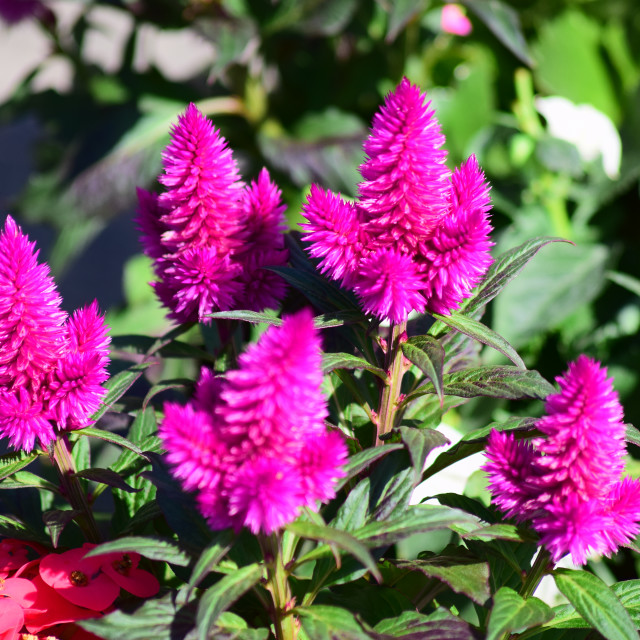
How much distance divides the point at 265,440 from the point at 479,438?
0.24m

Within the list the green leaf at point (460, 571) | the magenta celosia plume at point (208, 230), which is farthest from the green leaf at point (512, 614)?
the magenta celosia plume at point (208, 230)

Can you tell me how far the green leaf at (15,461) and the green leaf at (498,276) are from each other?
372 mm

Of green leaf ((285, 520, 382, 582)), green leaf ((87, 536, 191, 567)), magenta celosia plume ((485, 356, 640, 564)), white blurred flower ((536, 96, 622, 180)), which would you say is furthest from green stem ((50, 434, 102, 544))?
white blurred flower ((536, 96, 622, 180))

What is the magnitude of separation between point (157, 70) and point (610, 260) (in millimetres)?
1269

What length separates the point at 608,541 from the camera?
558mm

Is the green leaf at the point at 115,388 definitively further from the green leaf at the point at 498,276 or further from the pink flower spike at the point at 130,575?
the green leaf at the point at 498,276

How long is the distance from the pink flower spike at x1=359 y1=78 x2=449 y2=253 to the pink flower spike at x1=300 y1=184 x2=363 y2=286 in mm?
15

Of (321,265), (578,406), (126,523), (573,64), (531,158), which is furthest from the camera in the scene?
(573,64)

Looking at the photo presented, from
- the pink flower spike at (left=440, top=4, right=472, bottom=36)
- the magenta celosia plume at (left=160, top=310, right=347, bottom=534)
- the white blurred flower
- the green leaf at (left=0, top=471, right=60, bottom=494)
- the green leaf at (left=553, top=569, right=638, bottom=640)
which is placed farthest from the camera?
the pink flower spike at (left=440, top=4, right=472, bottom=36)

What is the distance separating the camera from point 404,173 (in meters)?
0.58

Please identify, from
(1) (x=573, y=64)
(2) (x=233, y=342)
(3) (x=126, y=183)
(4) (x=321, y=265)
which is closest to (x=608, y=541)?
(4) (x=321, y=265)

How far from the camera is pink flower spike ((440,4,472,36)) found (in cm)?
197

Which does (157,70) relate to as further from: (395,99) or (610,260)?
(395,99)

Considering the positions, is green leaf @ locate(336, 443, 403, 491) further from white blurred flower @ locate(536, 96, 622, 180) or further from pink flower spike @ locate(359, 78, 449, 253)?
white blurred flower @ locate(536, 96, 622, 180)
